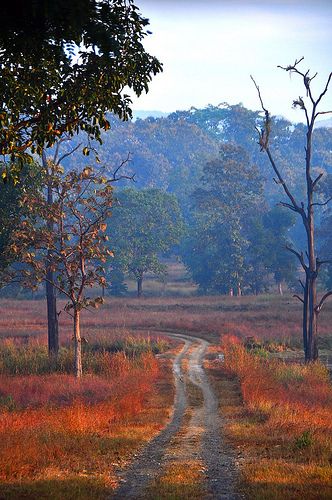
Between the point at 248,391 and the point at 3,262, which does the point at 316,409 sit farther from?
the point at 3,262

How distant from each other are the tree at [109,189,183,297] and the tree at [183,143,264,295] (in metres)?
4.01

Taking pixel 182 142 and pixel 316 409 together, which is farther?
pixel 182 142

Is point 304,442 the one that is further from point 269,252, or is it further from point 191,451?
point 269,252

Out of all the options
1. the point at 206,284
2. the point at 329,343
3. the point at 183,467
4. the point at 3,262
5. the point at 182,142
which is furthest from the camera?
the point at 182,142

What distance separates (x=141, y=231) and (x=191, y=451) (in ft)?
248

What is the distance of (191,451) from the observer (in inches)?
612

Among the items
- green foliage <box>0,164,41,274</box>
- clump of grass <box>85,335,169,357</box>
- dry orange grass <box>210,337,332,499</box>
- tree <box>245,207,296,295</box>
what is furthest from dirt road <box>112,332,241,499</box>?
tree <box>245,207,296,295</box>

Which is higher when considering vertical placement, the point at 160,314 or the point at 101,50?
the point at 101,50

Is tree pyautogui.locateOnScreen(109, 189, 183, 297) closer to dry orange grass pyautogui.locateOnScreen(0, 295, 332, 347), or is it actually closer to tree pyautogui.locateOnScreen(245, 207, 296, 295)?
dry orange grass pyautogui.locateOnScreen(0, 295, 332, 347)

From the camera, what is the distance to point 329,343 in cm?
4512

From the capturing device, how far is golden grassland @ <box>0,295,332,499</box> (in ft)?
40.1

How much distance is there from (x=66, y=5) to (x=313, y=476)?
8814 millimetres

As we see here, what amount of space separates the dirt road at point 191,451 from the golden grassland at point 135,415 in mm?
285

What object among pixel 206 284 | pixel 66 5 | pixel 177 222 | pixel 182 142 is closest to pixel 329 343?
pixel 66 5
